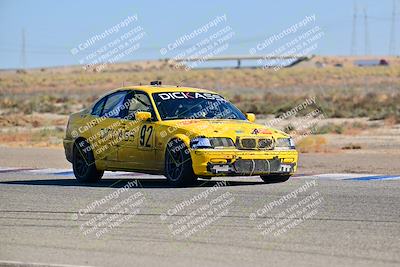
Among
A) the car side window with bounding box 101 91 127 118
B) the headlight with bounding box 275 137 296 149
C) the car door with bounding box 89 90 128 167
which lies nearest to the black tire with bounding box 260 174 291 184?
the headlight with bounding box 275 137 296 149

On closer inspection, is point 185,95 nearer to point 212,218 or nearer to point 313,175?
point 313,175

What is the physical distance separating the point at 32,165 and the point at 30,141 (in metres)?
10.4

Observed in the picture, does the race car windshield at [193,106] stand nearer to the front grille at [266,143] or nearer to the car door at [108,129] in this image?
the car door at [108,129]

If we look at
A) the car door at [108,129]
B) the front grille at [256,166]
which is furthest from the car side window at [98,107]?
the front grille at [256,166]

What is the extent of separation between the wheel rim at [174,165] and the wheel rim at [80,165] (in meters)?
1.95

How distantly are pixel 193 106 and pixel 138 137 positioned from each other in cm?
95

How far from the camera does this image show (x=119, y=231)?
10523 mm

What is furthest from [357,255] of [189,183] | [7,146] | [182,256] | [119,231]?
[7,146]

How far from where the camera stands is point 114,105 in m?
16.1

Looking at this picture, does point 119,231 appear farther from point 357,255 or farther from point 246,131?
point 246,131

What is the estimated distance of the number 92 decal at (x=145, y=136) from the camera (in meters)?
14.9

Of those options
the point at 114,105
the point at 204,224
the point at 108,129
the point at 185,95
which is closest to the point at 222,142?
the point at 185,95

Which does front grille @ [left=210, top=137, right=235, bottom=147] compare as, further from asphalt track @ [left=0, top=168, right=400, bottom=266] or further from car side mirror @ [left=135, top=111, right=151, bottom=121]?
car side mirror @ [left=135, top=111, right=151, bottom=121]

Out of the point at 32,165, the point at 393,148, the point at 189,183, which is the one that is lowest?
the point at 393,148
